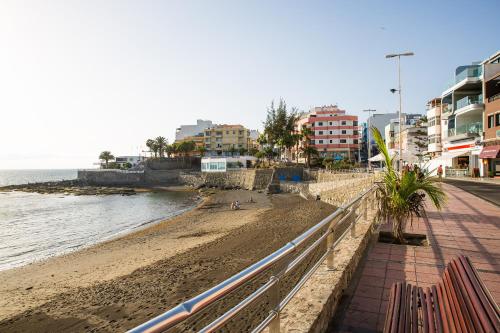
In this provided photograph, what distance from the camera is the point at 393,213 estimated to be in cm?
655

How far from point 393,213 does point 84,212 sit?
39.4 metres

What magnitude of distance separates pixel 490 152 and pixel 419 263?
30049mm

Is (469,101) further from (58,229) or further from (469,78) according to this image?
(58,229)

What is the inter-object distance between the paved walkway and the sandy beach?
5.89m

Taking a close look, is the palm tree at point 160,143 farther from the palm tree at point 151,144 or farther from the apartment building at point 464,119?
the apartment building at point 464,119

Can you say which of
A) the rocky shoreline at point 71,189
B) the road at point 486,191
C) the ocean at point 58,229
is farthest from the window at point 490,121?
the rocky shoreline at point 71,189

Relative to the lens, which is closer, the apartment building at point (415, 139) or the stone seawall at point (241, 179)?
the stone seawall at point (241, 179)

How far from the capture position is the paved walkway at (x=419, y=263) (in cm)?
368

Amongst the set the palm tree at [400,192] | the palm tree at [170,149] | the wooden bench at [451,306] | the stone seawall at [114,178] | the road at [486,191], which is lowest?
the stone seawall at [114,178]

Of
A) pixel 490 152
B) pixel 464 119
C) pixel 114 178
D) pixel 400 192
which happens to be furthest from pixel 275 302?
pixel 114 178

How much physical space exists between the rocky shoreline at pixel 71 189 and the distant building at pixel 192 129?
136 feet

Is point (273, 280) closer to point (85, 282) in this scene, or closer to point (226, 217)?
point (85, 282)

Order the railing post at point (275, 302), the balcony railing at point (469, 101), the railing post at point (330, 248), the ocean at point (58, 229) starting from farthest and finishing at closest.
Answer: the balcony railing at point (469, 101)
the ocean at point (58, 229)
the railing post at point (330, 248)
the railing post at point (275, 302)

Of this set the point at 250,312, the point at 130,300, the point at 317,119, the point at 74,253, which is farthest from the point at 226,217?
the point at 317,119
